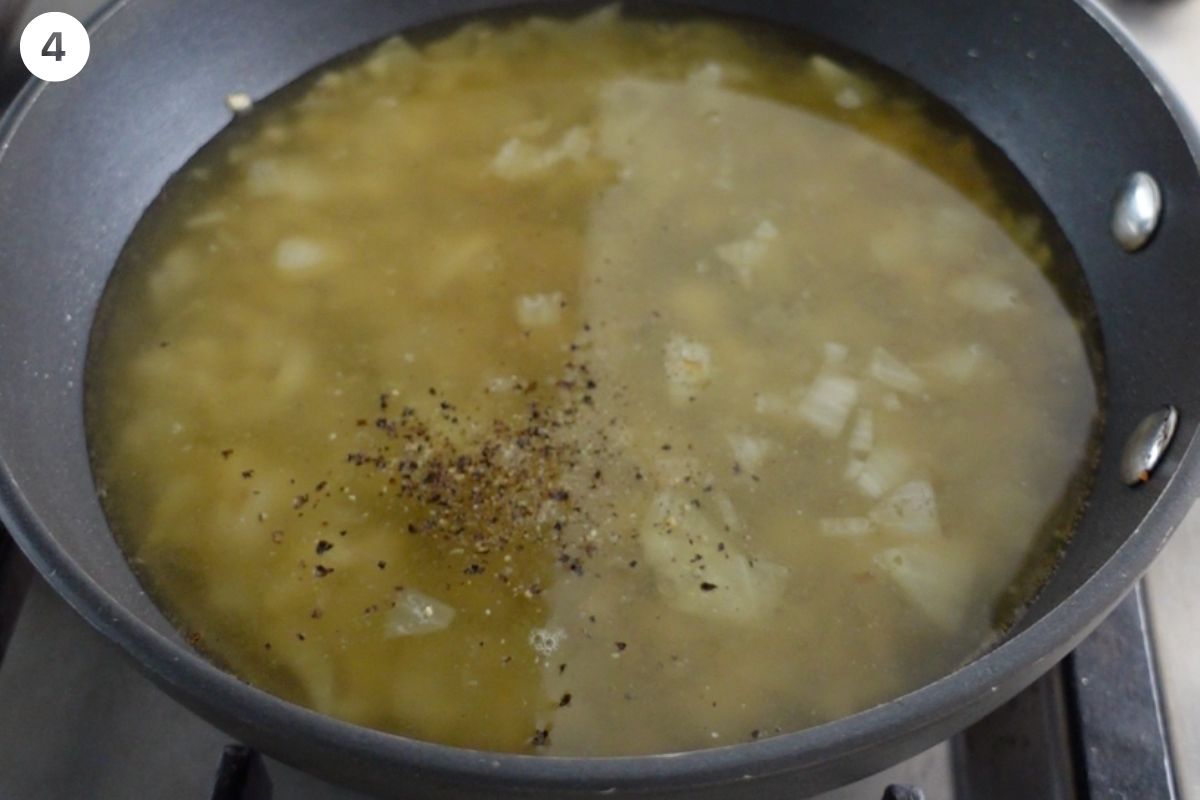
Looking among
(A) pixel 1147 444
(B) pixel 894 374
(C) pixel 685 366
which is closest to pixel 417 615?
(C) pixel 685 366

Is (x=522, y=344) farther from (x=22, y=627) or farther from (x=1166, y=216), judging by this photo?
(x=1166, y=216)

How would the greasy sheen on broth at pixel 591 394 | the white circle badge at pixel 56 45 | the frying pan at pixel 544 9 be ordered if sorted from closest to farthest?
the frying pan at pixel 544 9, the greasy sheen on broth at pixel 591 394, the white circle badge at pixel 56 45

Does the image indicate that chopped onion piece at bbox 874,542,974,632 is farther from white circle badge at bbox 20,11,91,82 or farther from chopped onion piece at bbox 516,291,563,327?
white circle badge at bbox 20,11,91,82

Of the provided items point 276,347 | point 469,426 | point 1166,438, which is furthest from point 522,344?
point 1166,438

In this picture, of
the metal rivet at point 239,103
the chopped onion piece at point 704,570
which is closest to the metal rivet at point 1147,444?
the chopped onion piece at point 704,570

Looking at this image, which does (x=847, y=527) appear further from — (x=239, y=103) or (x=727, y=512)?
(x=239, y=103)

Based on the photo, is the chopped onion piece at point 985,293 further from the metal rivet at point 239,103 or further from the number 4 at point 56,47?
the number 4 at point 56,47
